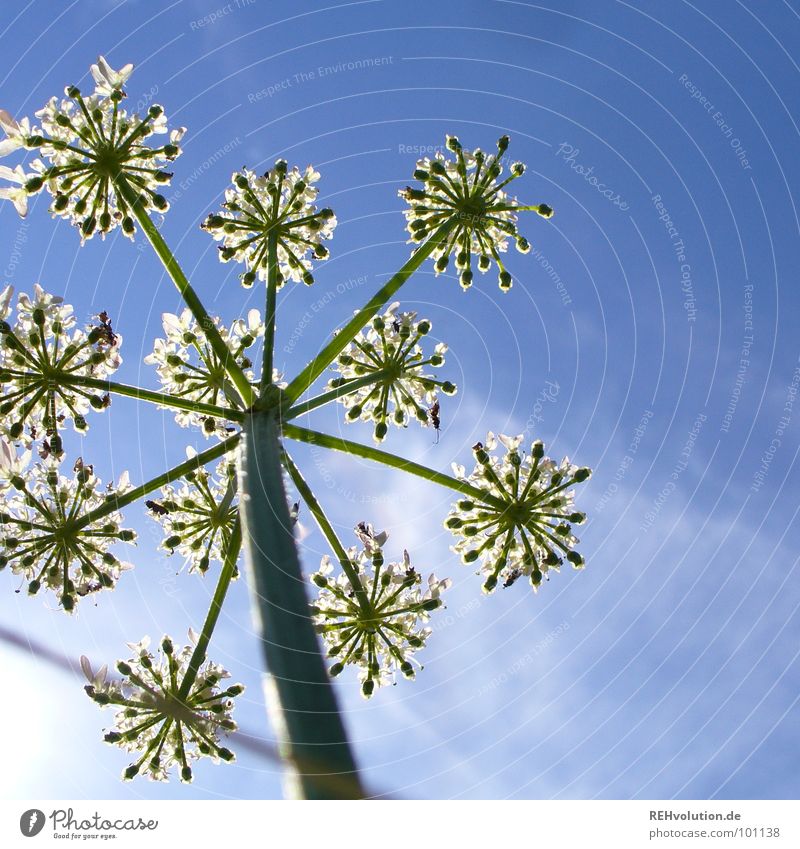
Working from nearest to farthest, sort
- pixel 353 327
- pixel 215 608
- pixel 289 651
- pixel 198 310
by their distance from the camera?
1. pixel 289 651
2. pixel 215 608
3. pixel 198 310
4. pixel 353 327

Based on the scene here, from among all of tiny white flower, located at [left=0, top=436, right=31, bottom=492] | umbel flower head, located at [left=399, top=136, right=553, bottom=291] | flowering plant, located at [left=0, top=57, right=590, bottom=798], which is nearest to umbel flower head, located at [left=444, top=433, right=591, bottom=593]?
flowering plant, located at [left=0, top=57, right=590, bottom=798]

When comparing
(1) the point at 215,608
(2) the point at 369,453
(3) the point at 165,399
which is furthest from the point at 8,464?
(2) the point at 369,453

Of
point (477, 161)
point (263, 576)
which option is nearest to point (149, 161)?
point (477, 161)

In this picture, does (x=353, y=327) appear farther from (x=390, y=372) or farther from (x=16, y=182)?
(x=16, y=182)

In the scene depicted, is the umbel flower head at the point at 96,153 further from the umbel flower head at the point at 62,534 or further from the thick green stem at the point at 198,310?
the umbel flower head at the point at 62,534

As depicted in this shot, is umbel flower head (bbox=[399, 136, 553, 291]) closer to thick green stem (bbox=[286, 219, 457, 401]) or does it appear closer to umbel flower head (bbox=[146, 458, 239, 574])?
Result: thick green stem (bbox=[286, 219, 457, 401])

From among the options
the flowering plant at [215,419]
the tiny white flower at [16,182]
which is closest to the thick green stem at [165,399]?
the flowering plant at [215,419]

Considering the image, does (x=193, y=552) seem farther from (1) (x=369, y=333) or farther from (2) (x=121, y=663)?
(1) (x=369, y=333)
